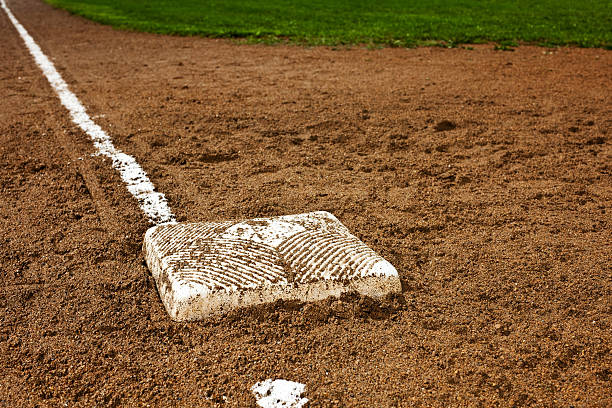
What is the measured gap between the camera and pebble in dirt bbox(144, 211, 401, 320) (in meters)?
2.34

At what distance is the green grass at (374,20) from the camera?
10.4 m

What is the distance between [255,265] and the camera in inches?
98.7

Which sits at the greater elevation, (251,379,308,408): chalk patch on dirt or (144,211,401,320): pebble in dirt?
(144,211,401,320): pebble in dirt

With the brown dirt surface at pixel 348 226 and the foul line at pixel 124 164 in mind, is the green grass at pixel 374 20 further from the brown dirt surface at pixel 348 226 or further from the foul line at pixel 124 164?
the foul line at pixel 124 164

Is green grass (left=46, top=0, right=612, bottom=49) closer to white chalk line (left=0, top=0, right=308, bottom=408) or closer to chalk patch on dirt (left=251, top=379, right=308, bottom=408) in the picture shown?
white chalk line (left=0, top=0, right=308, bottom=408)

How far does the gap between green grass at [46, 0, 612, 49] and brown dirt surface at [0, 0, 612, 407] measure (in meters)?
4.04

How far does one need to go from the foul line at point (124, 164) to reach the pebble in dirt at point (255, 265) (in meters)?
0.44

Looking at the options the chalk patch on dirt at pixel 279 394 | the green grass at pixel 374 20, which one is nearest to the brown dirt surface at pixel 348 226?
the chalk patch on dirt at pixel 279 394

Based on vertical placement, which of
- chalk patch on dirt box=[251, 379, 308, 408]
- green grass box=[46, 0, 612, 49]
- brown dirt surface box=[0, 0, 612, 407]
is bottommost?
chalk patch on dirt box=[251, 379, 308, 408]

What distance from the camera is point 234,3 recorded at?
18.3 m

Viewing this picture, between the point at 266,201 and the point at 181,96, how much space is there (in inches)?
118

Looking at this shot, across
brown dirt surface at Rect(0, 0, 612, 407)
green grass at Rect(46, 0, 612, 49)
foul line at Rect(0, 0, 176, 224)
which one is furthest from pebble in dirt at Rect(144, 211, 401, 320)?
green grass at Rect(46, 0, 612, 49)

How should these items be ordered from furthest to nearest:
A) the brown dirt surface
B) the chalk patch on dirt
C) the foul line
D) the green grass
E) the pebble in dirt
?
the green grass, the foul line, the pebble in dirt, the brown dirt surface, the chalk patch on dirt

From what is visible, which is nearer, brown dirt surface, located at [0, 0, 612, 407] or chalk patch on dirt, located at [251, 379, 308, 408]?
chalk patch on dirt, located at [251, 379, 308, 408]
